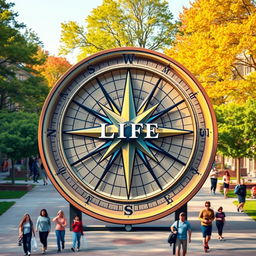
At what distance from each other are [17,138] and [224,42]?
1426cm

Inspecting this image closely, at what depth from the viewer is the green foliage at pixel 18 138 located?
40.7m

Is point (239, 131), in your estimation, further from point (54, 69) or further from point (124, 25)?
point (54, 69)

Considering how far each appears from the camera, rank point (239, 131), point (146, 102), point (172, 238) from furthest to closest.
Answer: point (239, 131)
point (146, 102)
point (172, 238)

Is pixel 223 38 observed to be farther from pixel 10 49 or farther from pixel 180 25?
pixel 180 25

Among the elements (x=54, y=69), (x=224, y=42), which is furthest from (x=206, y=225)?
(x=54, y=69)

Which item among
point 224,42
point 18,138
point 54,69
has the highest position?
point 54,69

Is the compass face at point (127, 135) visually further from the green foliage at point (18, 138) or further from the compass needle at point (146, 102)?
the green foliage at point (18, 138)

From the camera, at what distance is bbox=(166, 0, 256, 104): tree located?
35.8 m

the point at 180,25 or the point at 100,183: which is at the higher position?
the point at 180,25

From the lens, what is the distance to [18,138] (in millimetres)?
40688

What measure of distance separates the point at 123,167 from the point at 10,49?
2919 centimetres

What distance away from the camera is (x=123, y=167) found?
21859mm

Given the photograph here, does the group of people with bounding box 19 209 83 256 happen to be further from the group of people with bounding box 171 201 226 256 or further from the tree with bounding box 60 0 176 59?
the tree with bounding box 60 0 176 59

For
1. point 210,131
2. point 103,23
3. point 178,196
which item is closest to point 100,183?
point 178,196
